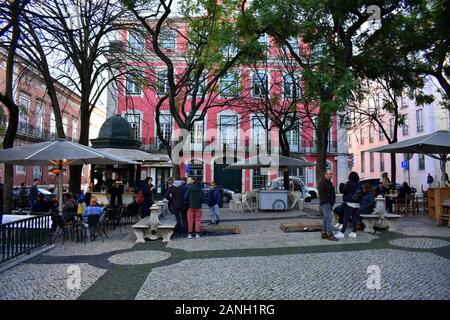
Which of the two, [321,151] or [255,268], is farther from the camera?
[321,151]

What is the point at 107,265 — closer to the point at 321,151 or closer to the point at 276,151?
the point at 321,151

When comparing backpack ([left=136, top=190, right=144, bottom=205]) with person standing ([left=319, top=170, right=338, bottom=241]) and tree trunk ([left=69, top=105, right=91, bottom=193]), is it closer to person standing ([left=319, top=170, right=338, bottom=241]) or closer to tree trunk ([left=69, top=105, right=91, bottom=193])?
tree trunk ([left=69, top=105, right=91, bottom=193])

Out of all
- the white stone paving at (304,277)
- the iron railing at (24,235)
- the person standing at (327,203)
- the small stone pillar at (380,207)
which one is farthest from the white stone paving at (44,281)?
the small stone pillar at (380,207)

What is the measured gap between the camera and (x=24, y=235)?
7711 millimetres

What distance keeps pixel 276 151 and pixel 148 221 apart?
2392cm

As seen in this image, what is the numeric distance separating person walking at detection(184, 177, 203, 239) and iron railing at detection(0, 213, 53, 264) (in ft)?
12.1

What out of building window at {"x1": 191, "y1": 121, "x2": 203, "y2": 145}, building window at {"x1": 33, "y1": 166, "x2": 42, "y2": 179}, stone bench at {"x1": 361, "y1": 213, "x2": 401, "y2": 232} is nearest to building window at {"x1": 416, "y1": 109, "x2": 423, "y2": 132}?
building window at {"x1": 191, "y1": 121, "x2": 203, "y2": 145}

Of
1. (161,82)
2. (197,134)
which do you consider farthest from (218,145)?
(161,82)

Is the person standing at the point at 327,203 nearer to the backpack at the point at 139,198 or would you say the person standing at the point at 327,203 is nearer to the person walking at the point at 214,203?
the person walking at the point at 214,203

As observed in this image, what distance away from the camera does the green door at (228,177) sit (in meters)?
33.2

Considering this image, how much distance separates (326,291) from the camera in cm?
518

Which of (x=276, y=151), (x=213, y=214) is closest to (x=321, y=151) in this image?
→ (x=213, y=214)

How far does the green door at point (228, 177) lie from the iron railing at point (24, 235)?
2445 centimetres

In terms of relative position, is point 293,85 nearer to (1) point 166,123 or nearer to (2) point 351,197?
(2) point 351,197
